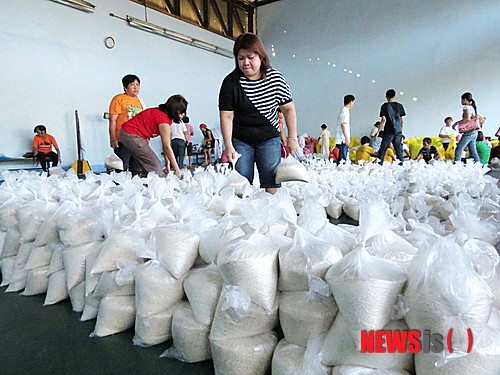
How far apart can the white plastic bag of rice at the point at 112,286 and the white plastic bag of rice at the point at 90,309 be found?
0.08 meters

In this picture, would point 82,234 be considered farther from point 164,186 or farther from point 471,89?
point 471,89

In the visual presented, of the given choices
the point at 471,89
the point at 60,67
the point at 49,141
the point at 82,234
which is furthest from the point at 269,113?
the point at 471,89

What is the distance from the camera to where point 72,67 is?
23.1 ft

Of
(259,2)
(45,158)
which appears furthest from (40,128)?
(259,2)

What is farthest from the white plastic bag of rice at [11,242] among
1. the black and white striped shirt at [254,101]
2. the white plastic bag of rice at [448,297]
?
the white plastic bag of rice at [448,297]

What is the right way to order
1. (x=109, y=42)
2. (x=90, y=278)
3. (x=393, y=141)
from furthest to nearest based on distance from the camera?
(x=109, y=42) → (x=393, y=141) → (x=90, y=278)

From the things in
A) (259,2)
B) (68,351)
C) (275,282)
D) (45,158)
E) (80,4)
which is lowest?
(68,351)

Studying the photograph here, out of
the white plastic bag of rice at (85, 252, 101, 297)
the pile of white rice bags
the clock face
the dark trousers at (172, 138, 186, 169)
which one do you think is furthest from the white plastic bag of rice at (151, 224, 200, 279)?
the clock face

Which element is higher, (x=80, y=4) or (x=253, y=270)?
(x=80, y=4)

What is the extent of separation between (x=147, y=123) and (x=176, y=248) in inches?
77.8

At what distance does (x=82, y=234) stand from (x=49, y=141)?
6.07 meters

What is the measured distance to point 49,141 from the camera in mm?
6363

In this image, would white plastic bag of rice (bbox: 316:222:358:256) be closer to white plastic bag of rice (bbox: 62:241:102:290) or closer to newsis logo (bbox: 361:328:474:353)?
newsis logo (bbox: 361:328:474:353)

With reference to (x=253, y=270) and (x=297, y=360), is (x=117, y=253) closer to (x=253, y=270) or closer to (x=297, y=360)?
(x=253, y=270)
